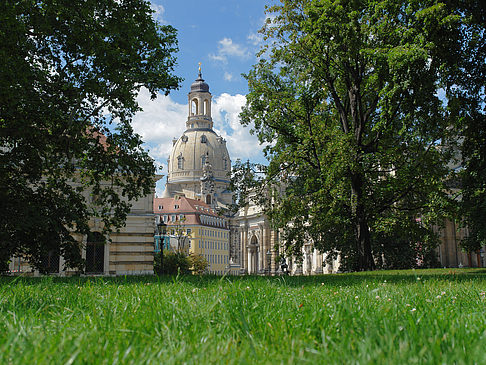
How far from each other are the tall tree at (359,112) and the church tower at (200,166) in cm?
12348

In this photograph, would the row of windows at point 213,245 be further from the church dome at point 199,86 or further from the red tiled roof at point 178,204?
the church dome at point 199,86

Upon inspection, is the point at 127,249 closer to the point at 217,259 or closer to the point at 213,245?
the point at 213,245

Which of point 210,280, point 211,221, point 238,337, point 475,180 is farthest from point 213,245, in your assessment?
point 238,337

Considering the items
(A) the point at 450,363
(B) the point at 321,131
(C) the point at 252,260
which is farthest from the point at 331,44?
(C) the point at 252,260

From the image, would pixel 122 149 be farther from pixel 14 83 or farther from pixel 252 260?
pixel 252 260

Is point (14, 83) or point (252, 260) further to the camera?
point (252, 260)

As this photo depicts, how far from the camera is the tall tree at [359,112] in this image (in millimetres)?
15836

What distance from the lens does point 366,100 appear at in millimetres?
23500

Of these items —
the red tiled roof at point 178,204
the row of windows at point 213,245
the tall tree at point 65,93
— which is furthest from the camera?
the row of windows at point 213,245

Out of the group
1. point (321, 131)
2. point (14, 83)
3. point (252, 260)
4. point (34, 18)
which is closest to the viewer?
point (14, 83)

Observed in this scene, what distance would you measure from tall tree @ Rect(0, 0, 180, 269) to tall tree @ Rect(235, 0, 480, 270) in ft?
23.4

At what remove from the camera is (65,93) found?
15133 mm

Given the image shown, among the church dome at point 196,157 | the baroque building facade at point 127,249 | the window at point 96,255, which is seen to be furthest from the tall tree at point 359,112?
the church dome at point 196,157

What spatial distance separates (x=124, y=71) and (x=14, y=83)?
3.96 meters
